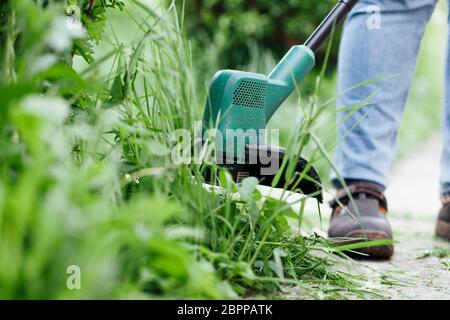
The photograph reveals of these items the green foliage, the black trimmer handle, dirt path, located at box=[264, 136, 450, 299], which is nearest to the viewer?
dirt path, located at box=[264, 136, 450, 299]

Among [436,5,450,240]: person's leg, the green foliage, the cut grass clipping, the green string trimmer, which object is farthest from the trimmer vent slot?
the green foliage

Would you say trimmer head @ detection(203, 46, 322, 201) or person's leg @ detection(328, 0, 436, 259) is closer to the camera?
trimmer head @ detection(203, 46, 322, 201)

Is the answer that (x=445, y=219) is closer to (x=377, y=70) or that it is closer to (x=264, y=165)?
(x=377, y=70)

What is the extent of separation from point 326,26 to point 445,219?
0.84 meters

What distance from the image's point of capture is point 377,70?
1.83 m

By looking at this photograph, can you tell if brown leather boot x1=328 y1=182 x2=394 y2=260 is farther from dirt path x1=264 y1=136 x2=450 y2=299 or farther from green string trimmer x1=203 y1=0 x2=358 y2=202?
green string trimmer x1=203 y1=0 x2=358 y2=202

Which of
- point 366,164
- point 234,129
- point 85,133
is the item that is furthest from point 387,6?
point 85,133

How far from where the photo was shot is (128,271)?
2.74 ft

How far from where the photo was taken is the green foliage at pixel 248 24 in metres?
4.30

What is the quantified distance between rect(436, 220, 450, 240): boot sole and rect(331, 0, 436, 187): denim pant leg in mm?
315

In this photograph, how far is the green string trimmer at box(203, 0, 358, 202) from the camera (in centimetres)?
133

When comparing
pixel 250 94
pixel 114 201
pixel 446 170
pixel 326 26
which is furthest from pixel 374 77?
pixel 114 201

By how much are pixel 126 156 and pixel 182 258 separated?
41cm
